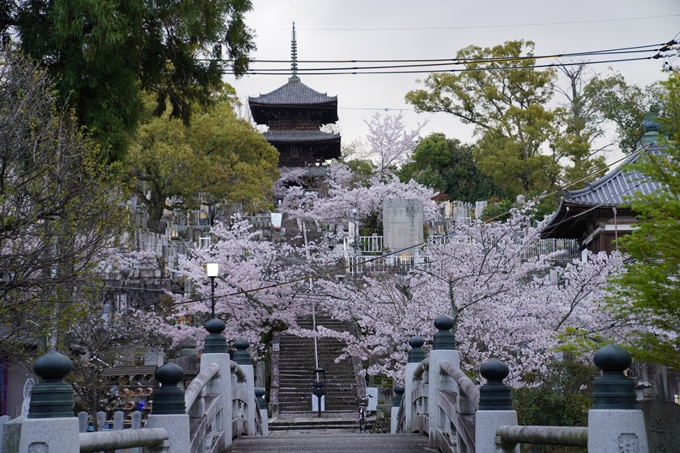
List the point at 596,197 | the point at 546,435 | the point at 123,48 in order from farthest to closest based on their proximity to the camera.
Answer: the point at 596,197, the point at 123,48, the point at 546,435

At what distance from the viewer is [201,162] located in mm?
34344

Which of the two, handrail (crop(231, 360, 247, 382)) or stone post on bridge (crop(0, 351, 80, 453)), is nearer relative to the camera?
stone post on bridge (crop(0, 351, 80, 453))

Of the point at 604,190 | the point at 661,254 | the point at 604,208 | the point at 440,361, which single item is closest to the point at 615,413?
the point at 440,361

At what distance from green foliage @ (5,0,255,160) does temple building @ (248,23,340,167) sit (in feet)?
135

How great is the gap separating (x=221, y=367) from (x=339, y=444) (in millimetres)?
1797

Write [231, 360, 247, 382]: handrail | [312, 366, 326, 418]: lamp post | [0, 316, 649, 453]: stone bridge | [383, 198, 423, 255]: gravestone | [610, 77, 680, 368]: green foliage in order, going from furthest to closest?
[383, 198, 423, 255]: gravestone, [312, 366, 326, 418]: lamp post, [231, 360, 247, 382]: handrail, [610, 77, 680, 368]: green foliage, [0, 316, 649, 453]: stone bridge

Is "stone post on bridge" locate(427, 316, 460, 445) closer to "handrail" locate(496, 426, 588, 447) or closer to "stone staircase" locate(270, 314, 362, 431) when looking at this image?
"handrail" locate(496, 426, 588, 447)

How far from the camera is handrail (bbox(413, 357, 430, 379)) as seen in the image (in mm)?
10875

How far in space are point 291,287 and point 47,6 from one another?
45.5 ft

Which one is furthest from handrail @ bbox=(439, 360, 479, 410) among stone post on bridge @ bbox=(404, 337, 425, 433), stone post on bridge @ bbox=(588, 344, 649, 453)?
stone post on bridge @ bbox=(404, 337, 425, 433)

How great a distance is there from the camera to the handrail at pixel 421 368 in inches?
428

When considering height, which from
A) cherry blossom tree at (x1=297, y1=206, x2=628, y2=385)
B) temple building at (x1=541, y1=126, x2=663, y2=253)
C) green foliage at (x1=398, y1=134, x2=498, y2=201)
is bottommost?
cherry blossom tree at (x1=297, y1=206, x2=628, y2=385)

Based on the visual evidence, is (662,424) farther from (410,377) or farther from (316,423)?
(316,423)

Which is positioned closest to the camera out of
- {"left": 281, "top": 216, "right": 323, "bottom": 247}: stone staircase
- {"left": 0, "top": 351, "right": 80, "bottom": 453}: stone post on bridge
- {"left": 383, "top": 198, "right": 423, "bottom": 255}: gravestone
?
{"left": 0, "top": 351, "right": 80, "bottom": 453}: stone post on bridge
